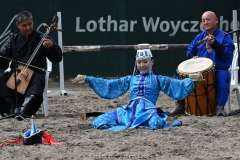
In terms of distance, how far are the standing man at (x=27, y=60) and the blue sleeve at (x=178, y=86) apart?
1583mm

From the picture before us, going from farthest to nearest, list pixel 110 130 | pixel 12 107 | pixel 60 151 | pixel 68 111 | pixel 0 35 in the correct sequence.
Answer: pixel 0 35, pixel 68 111, pixel 12 107, pixel 110 130, pixel 60 151

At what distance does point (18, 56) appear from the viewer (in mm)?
8547

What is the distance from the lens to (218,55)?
8.46 meters

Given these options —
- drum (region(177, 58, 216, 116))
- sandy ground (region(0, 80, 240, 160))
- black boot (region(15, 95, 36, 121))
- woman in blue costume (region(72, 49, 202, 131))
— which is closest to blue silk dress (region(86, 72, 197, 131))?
woman in blue costume (region(72, 49, 202, 131))

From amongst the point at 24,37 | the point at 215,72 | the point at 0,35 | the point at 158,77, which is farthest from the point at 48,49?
the point at 0,35

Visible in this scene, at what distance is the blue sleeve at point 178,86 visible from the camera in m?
7.55

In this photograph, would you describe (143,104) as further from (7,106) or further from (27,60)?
(7,106)

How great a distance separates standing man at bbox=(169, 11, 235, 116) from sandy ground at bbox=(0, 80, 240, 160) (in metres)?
0.31

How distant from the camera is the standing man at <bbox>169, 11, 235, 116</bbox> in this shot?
27.7ft

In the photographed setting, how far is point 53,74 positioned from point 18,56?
4.18 m

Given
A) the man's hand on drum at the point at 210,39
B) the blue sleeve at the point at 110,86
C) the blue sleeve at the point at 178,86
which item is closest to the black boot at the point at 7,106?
the blue sleeve at the point at 110,86

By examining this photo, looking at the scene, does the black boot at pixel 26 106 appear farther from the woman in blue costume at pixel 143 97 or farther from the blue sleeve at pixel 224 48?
the blue sleeve at pixel 224 48

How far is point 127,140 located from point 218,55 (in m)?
2.42

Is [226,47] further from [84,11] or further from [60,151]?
[84,11]
